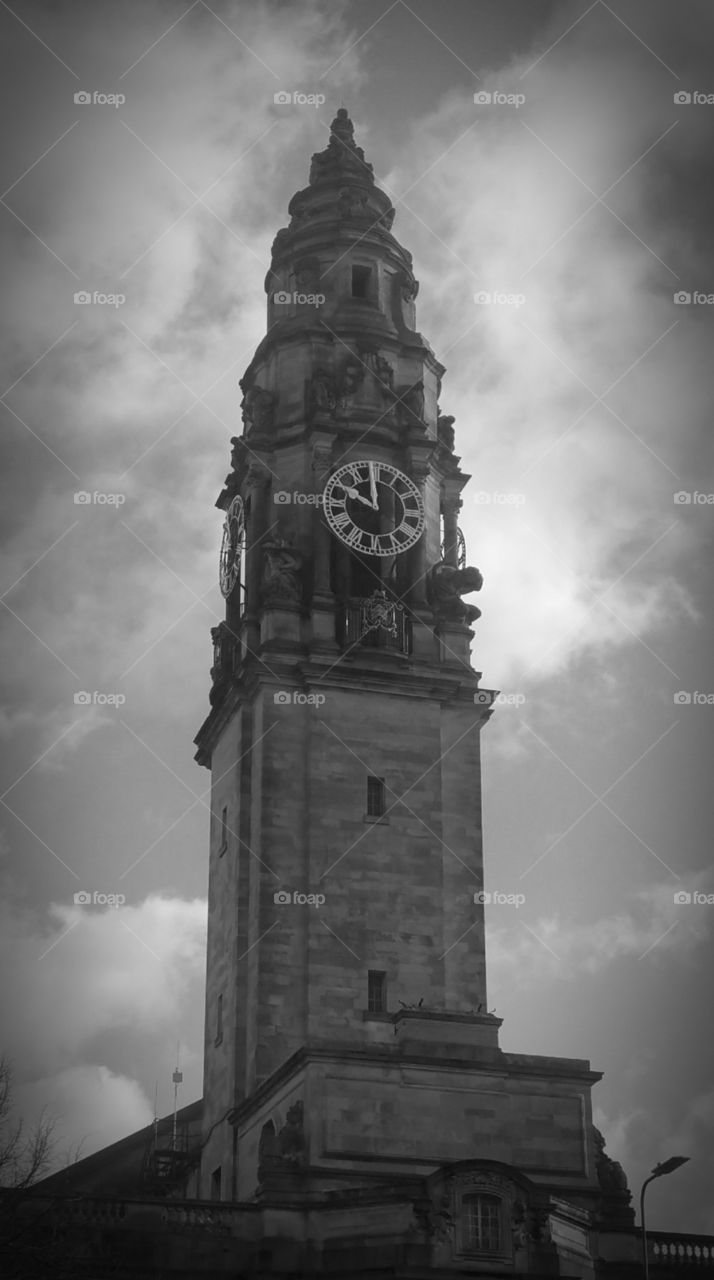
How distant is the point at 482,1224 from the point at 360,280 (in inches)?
1458

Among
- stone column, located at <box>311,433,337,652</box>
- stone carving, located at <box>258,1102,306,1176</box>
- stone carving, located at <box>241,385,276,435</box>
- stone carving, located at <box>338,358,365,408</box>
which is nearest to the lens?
stone carving, located at <box>258,1102,306,1176</box>

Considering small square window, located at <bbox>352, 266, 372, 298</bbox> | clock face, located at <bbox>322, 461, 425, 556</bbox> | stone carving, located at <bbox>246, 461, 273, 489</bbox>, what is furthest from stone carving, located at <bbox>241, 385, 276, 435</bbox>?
small square window, located at <bbox>352, 266, 372, 298</bbox>

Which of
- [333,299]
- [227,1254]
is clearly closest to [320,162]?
[333,299]

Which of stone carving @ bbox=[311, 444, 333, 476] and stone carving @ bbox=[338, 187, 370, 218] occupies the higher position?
stone carving @ bbox=[338, 187, 370, 218]

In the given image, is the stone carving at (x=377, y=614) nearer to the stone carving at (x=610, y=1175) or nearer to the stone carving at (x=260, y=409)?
the stone carving at (x=260, y=409)

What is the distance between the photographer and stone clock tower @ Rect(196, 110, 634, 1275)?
54812 millimetres

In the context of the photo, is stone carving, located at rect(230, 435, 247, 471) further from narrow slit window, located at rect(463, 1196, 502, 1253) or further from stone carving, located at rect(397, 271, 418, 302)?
narrow slit window, located at rect(463, 1196, 502, 1253)

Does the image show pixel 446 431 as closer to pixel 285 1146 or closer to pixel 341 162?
pixel 341 162

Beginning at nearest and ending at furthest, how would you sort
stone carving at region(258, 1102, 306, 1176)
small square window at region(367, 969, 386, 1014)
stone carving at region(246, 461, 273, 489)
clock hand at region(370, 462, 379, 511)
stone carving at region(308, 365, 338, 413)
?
stone carving at region(258, 1102, 306, 1176) < small square window at region(367, 969, 386, 1014) < clock hand at region(370, 462, 379, 511) < stone carving at region(308, 365, 338, 413) < stone carving at region(246, 461, 273, 489)

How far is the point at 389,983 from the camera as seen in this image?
207 ft

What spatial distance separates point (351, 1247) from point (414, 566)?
2581cm

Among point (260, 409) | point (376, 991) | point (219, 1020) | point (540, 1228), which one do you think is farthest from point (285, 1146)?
point (260, 409)

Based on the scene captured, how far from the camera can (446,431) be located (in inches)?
2901

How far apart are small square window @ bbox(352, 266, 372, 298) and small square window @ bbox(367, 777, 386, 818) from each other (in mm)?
19449
